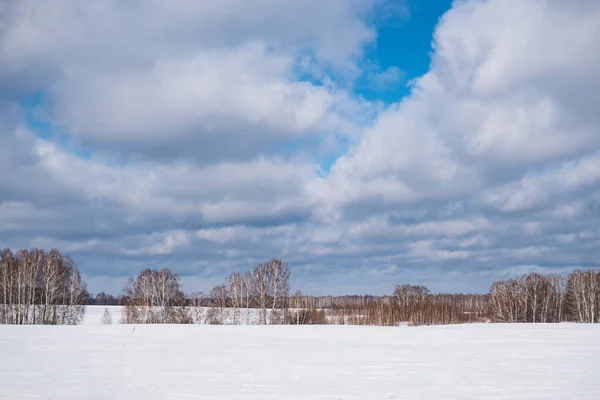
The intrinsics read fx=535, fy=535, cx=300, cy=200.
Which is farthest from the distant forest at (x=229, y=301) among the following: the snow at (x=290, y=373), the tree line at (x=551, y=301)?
the snow at (x=290, y=373)

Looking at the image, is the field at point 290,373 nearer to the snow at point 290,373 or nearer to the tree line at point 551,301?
the snow at point 290,373

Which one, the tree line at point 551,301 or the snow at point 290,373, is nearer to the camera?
the snow at point 290,373

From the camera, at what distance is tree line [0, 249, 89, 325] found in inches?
2574

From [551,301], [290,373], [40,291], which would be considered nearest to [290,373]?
[290,373]

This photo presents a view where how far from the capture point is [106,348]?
2883cm

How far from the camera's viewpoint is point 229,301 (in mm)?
87688

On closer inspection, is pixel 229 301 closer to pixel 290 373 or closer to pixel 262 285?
pixel 262 285

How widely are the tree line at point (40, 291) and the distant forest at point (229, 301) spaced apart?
0.12 m

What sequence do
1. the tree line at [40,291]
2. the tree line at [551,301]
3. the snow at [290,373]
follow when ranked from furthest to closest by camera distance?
the tree line at [551,301] → the tree line at [40,291] → the snow at [290,373]

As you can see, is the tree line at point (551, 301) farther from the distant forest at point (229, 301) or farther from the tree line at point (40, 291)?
the tree line at point (40, 291)

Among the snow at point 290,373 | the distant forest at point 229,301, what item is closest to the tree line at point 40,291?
the distant forest at point 229,301

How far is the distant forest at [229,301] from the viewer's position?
68062mm

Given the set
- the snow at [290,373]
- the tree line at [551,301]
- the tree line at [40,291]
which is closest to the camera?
the snow at [290,373]

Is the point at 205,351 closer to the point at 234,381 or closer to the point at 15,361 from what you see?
the point at 15,361
